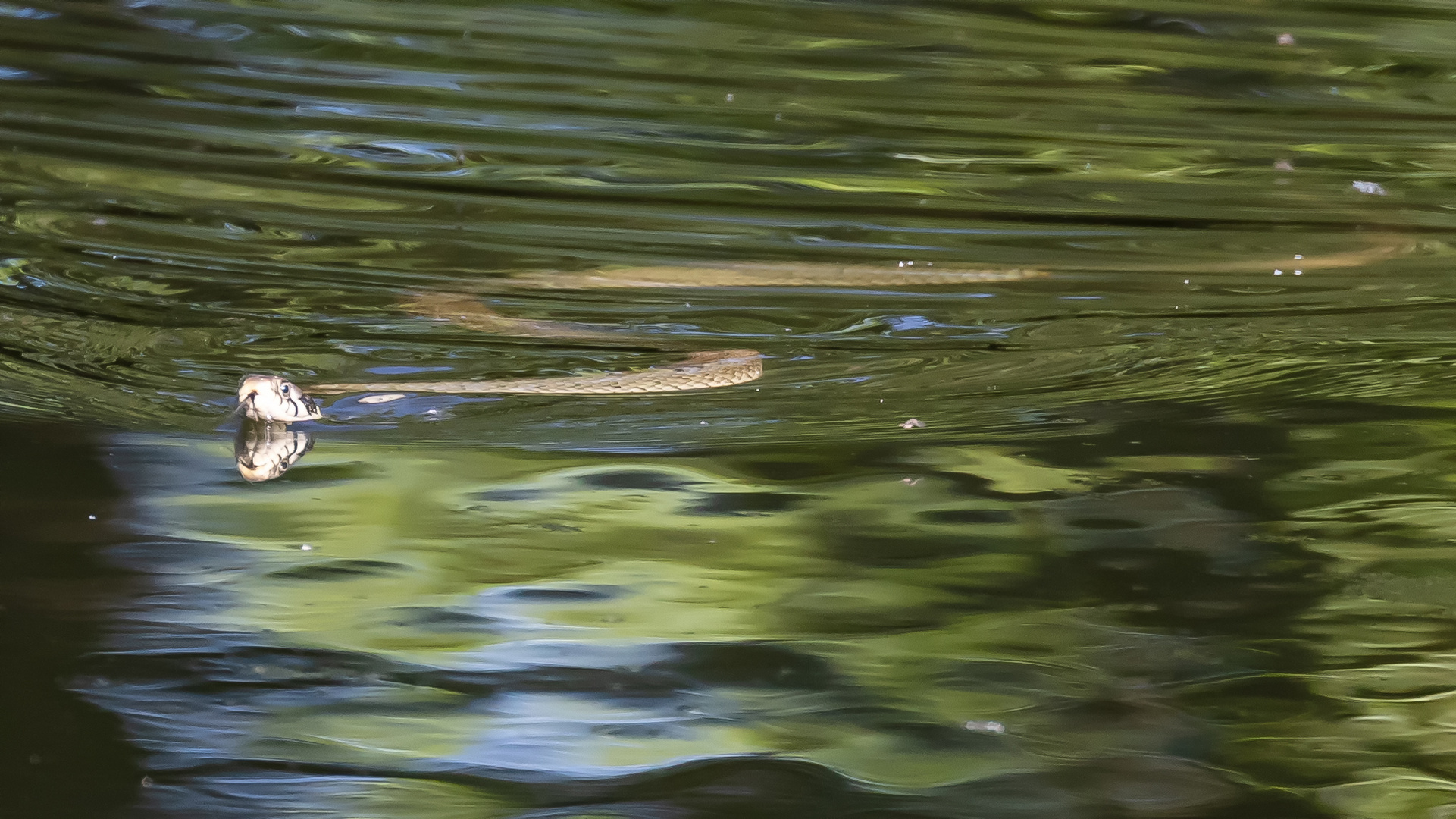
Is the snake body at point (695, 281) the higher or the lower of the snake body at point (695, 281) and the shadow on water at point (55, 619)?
the higher

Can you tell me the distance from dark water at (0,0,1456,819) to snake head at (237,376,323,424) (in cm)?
7

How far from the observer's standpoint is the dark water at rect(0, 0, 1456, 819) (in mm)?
1739

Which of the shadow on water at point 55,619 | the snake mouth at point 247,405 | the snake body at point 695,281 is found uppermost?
the snake body at point 695,281

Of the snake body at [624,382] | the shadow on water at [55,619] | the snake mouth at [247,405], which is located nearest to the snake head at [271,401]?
the snake mouth at [247,405]

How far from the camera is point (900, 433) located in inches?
102

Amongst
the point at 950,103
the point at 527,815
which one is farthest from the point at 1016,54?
the point at 527,815

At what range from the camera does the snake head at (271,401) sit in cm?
268

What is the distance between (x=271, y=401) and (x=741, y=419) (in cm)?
93

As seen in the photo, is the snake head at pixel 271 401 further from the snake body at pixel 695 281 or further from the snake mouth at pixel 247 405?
the snake body at pixel 695 281

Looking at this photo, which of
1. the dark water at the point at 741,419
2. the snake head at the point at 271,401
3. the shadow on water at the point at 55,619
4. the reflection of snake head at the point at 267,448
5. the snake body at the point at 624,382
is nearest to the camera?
the shadow on water at the point at 55,619

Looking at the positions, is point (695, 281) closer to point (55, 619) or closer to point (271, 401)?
point (271, 401)

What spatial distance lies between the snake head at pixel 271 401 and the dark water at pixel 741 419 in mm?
74

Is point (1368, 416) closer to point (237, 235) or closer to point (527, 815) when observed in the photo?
point (527, 815)

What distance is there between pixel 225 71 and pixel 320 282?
0.50 meters
